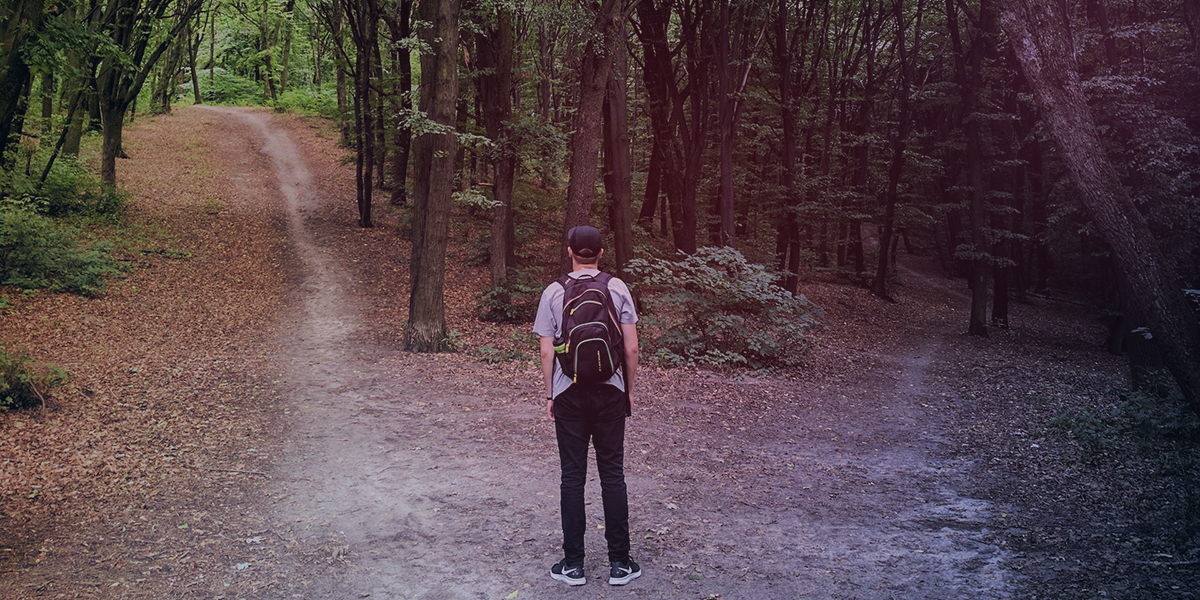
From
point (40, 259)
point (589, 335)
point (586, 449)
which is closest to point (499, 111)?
point (40, 259)

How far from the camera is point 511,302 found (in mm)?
13594

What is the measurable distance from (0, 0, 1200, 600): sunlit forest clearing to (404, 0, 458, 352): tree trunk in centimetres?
7

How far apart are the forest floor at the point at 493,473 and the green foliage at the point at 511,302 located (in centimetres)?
46

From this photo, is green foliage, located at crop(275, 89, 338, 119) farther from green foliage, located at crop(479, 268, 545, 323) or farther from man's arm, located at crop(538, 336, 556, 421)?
man's arm, located at crop(538, 336, 556, 421)

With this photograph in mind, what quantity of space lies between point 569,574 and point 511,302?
9.80m

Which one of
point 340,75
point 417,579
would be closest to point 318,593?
point 417,579

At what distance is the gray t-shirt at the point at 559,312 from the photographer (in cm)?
399

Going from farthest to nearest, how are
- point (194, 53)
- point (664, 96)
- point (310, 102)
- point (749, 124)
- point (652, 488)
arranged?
point (310, 102) → point (194, 53) → point (749, 124) → point (664, 96) → point (652, 488)

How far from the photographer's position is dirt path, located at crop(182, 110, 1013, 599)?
4.25 meters

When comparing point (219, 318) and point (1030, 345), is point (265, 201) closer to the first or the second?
point (219, 318)

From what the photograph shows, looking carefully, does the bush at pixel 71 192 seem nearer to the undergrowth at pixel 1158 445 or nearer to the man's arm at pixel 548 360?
the man's arm at pixel 548 360

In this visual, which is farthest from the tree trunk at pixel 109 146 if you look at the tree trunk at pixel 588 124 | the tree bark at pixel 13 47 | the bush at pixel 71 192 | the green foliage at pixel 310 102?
the green foliage at pixel 310 102

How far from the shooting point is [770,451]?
739 cm

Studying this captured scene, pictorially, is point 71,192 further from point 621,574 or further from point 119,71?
point 621,574
